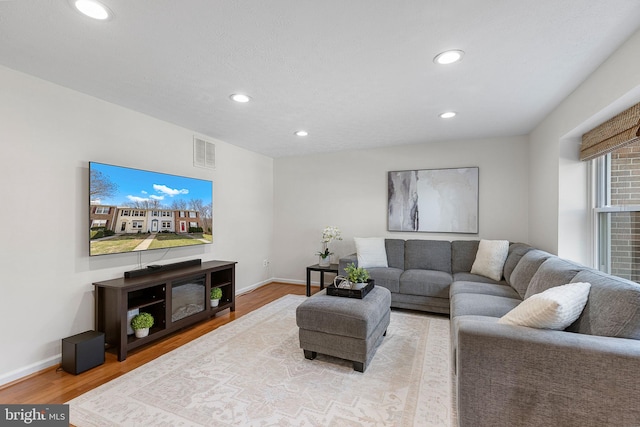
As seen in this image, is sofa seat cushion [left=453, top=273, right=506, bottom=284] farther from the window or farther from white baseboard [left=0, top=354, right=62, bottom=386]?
white baseboard [left=0, top=354, right=62, bottom=386]

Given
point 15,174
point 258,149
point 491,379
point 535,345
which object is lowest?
point 491,379

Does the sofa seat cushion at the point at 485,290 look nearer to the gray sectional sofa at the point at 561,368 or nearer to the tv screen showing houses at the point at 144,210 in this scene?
the gray sectional sofa at the point at 561,368

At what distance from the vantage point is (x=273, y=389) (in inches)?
79.4

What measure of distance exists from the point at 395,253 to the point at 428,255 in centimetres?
46

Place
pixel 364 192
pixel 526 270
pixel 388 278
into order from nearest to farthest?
pixel 526 270, pixel 388 278, pixel 364 192

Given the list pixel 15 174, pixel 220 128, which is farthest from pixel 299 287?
pixel 15 174

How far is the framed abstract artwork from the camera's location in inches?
163

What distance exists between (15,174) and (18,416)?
5.50 feet

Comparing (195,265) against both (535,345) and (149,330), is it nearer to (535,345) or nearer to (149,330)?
(149,330)

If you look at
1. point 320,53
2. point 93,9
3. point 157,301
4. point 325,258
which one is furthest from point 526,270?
point 93,9

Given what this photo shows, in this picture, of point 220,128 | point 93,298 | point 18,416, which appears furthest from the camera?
point 220,128

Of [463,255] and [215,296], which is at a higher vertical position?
[463,255]

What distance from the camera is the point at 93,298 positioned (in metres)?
2.62

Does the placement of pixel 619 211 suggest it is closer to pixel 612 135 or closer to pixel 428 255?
pixel 612 135
